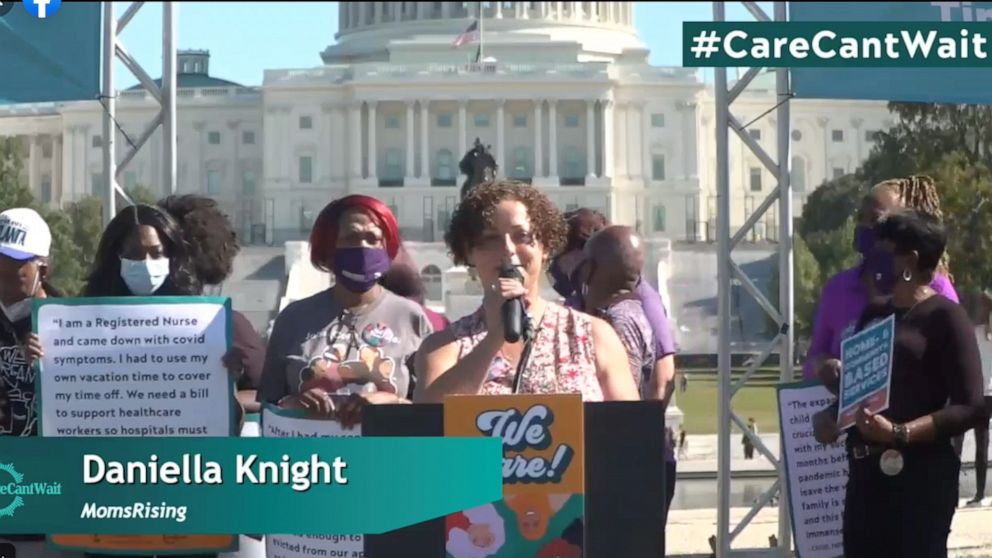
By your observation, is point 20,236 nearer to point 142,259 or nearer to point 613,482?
point 142,259

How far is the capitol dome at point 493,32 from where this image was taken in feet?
238

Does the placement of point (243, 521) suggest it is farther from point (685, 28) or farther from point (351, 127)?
point (351, 127)

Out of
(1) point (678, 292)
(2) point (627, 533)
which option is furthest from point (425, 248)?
(2) point (627, 533)

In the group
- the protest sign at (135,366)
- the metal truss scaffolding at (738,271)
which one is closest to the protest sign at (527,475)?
the protest sign at (135,366)

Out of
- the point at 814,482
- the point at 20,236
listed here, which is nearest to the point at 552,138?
the point at 814,482

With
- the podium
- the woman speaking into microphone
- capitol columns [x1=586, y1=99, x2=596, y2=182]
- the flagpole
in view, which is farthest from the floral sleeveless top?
capitol columns [x1=586, y1=99, x2=596, y2=182]

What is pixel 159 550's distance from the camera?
417cm

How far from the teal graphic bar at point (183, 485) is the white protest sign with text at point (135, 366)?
509mm

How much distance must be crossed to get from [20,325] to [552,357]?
1.64 m

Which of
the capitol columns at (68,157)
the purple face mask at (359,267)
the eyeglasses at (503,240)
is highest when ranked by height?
the capitol columns at (68,157)

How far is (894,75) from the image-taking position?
6160 mm

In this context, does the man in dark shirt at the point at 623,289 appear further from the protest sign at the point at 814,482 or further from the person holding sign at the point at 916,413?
the person holding sign at the point at 916,413

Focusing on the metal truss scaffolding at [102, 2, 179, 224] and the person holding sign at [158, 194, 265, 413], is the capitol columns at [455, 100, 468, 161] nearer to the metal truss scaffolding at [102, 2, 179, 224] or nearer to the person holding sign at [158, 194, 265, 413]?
the metal truss scaffolding at [102, 2, 179, 224]

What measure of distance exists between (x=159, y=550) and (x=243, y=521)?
2.11 ft
